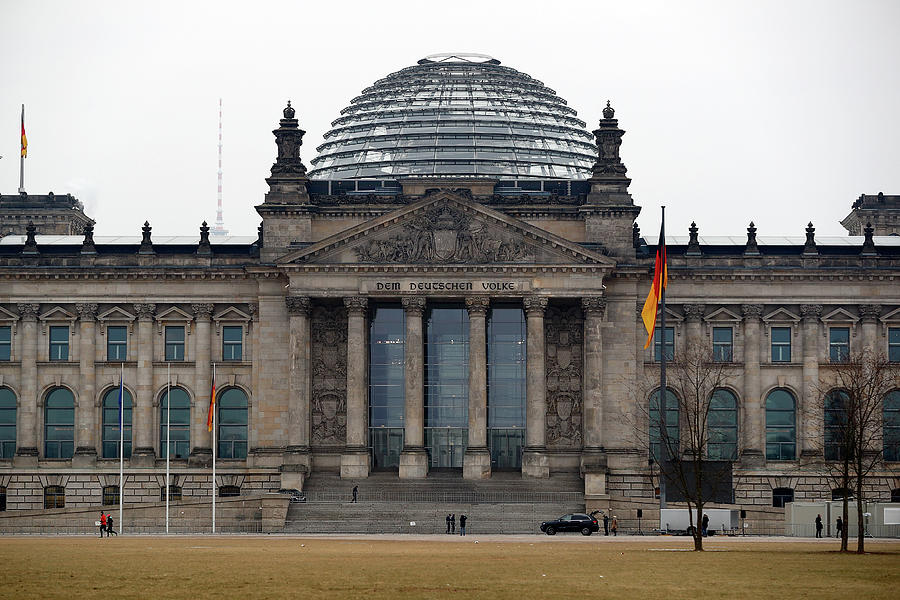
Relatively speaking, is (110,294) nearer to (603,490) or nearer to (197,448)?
(197,448)

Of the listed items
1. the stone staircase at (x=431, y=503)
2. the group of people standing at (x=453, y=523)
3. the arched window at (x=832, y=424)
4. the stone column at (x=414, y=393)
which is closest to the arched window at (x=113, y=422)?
the stone staircase at (x=431, y=503)

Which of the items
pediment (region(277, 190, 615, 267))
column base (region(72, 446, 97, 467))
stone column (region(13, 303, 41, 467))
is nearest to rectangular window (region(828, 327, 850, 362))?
pediment (region(277, 190, 615, 267))

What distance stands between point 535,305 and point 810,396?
62.4 feet

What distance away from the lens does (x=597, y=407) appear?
386ft

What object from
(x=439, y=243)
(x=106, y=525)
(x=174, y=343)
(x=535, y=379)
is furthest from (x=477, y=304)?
(x=106, y=525)

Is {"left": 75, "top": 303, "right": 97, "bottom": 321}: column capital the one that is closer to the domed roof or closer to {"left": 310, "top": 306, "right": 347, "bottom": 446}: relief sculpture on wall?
{"left": 310, "top": 306, "right": 347, "bottom": 446}: relief sculpture on wall

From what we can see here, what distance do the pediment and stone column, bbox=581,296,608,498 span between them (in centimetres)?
331

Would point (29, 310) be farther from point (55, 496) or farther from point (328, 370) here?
point (328, 370)

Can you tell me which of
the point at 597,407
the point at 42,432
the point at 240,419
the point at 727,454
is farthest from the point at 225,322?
the point at 727,454

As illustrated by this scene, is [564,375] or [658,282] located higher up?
[658,282]

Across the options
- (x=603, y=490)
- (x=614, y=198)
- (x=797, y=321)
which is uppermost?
(x=614, y=198)

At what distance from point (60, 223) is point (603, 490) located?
59549 millimetres

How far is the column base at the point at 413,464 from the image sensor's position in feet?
381

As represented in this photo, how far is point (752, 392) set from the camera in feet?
396
